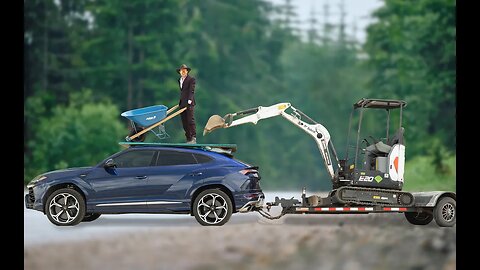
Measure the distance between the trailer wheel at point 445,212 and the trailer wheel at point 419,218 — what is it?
469 millimetres

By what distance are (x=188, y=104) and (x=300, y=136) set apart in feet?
158

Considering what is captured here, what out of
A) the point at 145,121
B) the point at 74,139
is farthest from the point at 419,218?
the point at 74,139

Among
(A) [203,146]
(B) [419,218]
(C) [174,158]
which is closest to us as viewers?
(C) [174,158]

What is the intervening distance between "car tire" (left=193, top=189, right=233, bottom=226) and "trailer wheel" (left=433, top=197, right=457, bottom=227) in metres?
4.24

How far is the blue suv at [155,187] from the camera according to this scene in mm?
16516

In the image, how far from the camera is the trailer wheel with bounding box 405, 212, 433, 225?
1834cm

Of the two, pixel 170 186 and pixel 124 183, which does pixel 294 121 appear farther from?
pixel 124 183

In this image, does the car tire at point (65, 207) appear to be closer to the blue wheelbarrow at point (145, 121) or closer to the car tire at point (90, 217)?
the car tire at point (90, 217)

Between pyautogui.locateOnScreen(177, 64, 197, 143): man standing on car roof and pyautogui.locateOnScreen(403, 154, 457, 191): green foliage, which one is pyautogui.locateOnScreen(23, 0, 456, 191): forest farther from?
pyautogui.locateOnScreen(177, 64, 197, 143): man standing on car roof

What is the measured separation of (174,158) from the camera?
55.2 feet

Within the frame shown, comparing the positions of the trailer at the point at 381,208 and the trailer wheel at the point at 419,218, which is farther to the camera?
the trailer wheel at the point at 419,218

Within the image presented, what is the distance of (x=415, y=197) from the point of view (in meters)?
17.9

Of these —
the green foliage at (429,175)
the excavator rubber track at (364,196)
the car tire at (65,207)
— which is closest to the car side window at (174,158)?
the car tire at (65,207)

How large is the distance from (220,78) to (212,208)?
44.5 metres
